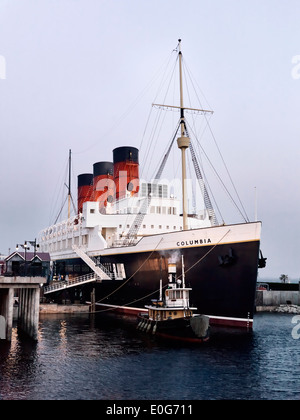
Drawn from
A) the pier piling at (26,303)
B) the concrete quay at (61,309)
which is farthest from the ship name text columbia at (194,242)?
the concrete quay at (61,309)

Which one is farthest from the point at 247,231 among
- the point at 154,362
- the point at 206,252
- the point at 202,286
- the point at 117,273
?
the point at 117,273

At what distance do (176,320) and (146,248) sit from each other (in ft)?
36.1

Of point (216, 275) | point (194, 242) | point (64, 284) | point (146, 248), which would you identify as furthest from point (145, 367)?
point (64, 284)

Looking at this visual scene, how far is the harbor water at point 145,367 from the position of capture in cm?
1631

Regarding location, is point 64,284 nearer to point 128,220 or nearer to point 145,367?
point 128,220

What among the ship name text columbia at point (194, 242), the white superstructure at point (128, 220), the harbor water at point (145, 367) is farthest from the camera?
the white superstructure at point (128, 220)

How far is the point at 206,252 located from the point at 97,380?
16264mm

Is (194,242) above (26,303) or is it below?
above

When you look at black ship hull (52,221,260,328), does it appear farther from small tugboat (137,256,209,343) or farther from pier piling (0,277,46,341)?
pier piling (0,277,46,341)

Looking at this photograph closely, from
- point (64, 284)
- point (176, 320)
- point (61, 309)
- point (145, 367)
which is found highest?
point (64, 284)

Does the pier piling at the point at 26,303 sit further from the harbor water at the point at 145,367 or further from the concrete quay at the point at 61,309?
the concrete quay at the point at 61,309

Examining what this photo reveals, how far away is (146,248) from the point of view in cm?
3706

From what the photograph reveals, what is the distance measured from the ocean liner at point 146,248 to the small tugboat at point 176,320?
139 inches

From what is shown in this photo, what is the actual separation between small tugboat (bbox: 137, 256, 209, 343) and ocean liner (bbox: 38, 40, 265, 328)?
11.6 ft
